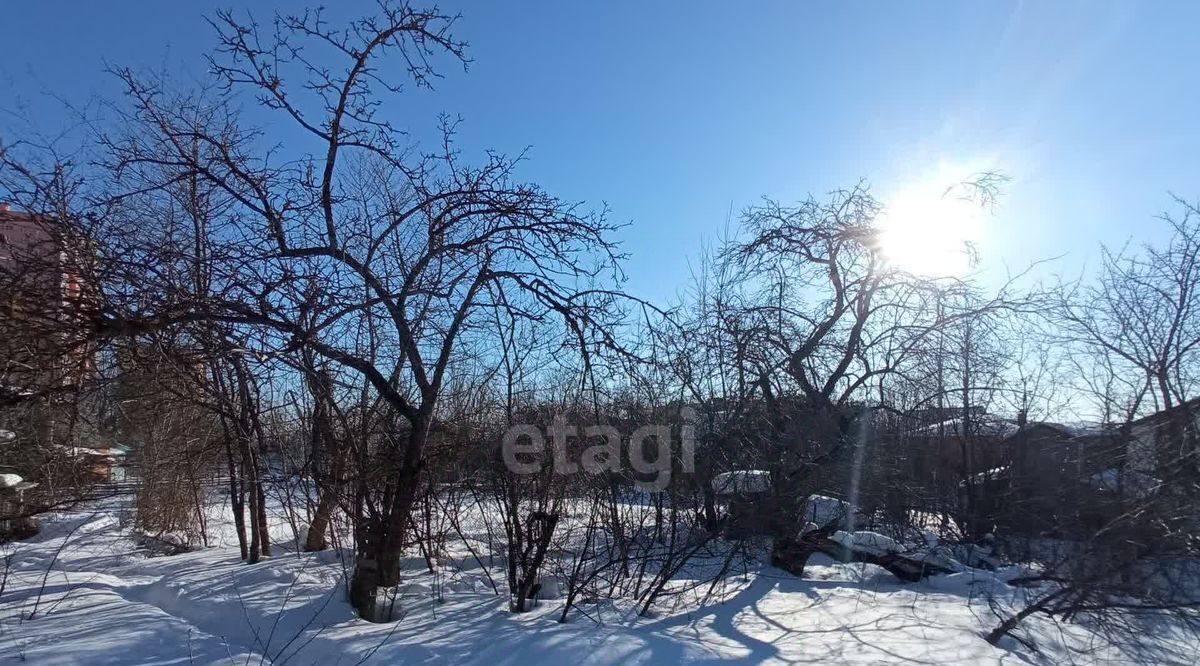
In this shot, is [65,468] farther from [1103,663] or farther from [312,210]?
[1103,663]

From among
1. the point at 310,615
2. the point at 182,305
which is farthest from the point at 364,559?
the point at 182,305

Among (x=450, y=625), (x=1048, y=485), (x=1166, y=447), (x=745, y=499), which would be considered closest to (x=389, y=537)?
(x=450, y=625)

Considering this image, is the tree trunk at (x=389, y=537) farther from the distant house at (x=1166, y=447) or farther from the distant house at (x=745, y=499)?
the distant house at (x=1166, y=447)

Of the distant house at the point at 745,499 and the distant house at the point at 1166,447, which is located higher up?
the distant house at the point at 1166,447

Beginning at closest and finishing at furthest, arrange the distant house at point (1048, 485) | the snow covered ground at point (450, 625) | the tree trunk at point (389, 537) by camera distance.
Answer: the snow covered ground at point (450, 625) → the tree trunk at point (389, 537) → the distant house at point (1048, 485)

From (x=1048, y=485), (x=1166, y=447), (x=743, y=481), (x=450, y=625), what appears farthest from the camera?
(x=1048, y=485)

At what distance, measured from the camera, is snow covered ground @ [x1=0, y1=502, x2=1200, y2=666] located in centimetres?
498

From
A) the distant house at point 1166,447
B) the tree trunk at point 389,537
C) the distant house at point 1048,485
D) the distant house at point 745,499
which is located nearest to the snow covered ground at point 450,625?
the tree trunk at point 389,537

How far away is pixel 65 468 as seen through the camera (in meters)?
7.48

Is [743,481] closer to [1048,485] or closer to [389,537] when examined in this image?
[389,537]

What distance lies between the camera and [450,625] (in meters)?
5.80

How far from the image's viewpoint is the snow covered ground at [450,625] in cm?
498

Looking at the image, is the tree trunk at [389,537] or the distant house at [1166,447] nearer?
the tree trunk at [389,537]

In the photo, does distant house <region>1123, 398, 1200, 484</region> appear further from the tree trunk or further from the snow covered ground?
the tree trunk
